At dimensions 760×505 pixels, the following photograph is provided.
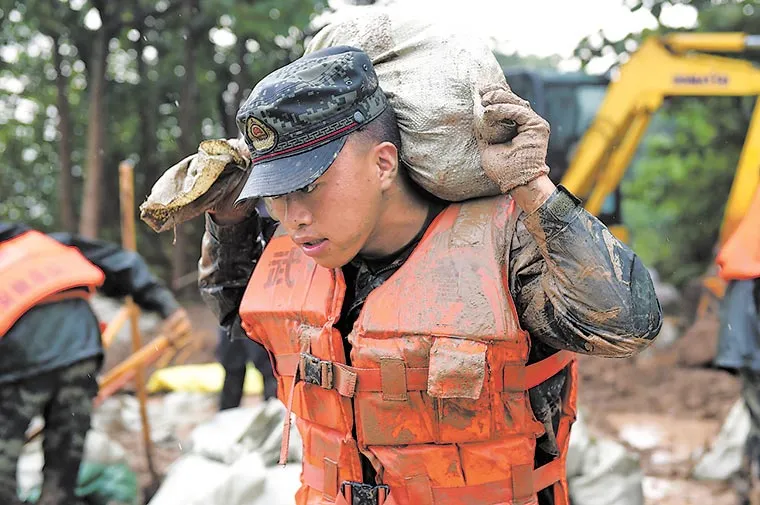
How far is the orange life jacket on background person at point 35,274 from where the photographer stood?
3.47m

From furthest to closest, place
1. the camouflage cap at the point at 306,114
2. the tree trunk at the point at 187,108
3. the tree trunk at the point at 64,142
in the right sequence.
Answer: the tree trunk at the point at 187,108 < the tree trunk at the point at 64,142 < the camouflage cap at the point at 306,114

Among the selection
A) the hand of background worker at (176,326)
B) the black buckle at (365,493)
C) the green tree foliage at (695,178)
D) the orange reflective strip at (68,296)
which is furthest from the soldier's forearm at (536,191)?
the green tree foliage at (695,178)

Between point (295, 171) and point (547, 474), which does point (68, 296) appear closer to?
point (295, 171)

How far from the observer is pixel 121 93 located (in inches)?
520

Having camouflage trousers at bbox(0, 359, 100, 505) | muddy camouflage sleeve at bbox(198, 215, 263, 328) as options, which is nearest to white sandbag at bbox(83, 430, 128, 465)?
camouflage trousers at bbox(0, 359, 100, 505)

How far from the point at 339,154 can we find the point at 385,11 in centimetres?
46

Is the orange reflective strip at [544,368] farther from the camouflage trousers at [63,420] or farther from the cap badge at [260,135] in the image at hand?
the camouflage trousers at [63,420]

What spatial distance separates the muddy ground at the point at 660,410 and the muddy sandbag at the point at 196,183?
12.4 ft

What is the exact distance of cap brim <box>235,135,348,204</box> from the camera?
1.62m

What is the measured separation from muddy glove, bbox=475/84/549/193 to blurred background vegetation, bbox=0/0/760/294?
7.42 metres

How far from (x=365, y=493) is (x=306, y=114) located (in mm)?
874

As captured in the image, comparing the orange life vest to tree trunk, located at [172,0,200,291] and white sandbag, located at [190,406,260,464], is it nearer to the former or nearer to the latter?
white sandbag, located at [190,406,260,464]

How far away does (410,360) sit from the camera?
1.71 meters

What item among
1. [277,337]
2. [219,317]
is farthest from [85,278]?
[277,337]
